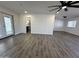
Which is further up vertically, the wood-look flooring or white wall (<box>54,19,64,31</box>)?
white wall (<box>54,19,64,31</box>)

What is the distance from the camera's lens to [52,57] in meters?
2.52

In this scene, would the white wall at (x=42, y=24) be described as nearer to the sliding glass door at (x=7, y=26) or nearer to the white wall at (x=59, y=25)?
the sliding glass door at (x=7, y=26)

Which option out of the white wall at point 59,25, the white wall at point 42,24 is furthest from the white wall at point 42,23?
the white wall at point 59,25

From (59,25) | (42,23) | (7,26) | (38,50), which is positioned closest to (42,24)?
(42,23)

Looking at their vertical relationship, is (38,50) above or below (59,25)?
below

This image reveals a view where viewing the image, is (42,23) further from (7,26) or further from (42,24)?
(7,26)

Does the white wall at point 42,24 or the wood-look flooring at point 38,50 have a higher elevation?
the white wall at point 42,24

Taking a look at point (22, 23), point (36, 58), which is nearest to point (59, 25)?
point (22, 23)

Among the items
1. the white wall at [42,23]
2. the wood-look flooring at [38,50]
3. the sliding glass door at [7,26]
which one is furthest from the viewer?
the white wall at [42,23]

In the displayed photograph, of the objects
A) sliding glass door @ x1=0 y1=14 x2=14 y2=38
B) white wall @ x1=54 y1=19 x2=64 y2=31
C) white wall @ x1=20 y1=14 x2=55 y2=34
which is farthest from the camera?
white wall @ x1=54 y1=19 x2=64 y2=31

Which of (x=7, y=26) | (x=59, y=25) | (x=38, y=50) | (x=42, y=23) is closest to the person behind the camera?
(x=38, y=50)

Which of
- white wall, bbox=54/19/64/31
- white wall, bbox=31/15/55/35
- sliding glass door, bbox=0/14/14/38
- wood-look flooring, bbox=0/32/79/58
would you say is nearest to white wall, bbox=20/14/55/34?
white wall, bbox=31/15/55/35

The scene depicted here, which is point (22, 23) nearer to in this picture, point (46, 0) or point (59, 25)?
point (46, 0)

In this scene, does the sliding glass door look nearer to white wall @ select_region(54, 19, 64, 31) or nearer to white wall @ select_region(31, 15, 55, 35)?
white wall @ select_region(31, 15, 55, 35)
